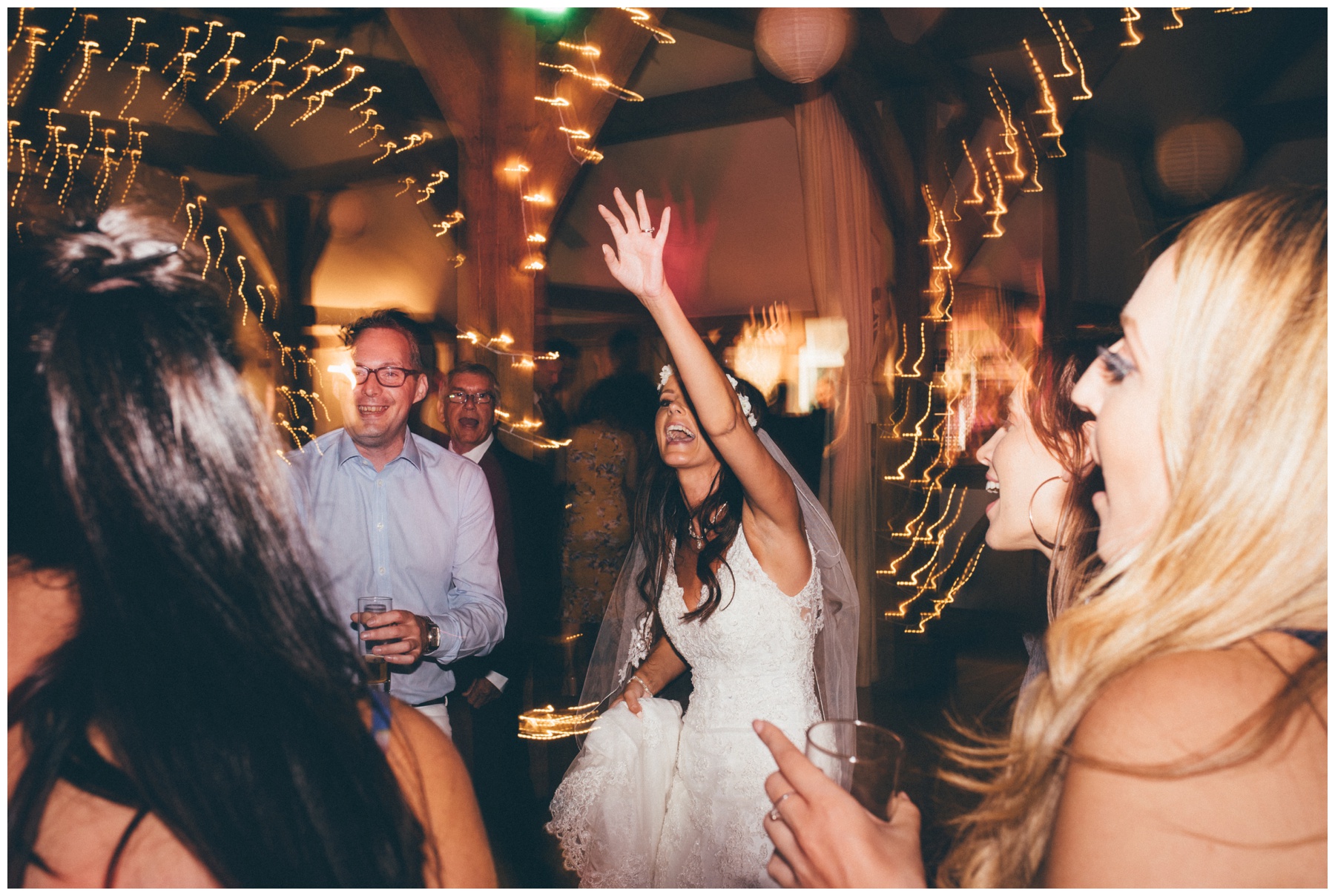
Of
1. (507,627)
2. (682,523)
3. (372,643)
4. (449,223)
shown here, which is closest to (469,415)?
(507,627)

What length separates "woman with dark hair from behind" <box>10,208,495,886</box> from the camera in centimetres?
75

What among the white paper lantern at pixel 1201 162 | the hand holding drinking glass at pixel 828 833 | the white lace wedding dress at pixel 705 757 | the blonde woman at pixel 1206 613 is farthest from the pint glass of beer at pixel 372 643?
the white paper lantern at pixel 1201 162

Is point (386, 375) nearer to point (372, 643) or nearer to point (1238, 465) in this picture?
point (372, 643)

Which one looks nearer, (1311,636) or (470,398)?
(1311,636)

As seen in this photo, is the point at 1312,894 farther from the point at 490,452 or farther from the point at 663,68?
the point at 663,68

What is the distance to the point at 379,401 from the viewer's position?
2.42 meters

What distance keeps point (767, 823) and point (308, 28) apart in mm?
5993

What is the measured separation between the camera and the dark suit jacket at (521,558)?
3.00 m

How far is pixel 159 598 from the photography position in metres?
0.77

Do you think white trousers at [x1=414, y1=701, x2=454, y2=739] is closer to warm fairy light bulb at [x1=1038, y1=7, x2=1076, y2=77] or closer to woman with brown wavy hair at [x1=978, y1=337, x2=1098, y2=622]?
woman with brown wavy hair at [x1=978, y1=337, x2=1098, y2=622]

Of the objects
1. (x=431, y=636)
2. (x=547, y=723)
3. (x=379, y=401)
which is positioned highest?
(x=379, y=401)

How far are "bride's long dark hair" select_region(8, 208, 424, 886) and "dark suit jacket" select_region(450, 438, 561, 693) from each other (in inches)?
75.3

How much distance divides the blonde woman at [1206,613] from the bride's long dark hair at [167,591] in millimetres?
722

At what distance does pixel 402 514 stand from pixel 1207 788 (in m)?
2.16
